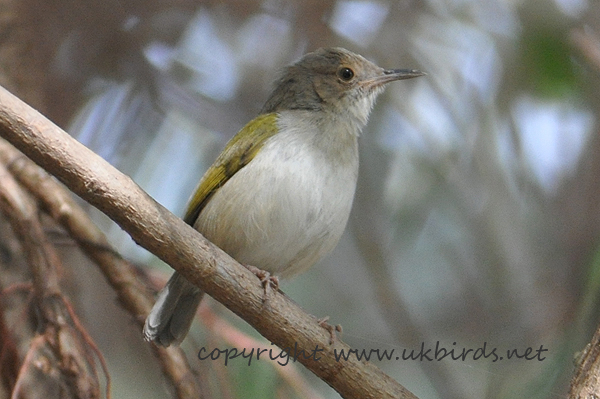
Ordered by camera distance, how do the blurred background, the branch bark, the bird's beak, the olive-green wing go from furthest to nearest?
the blurred background
the bird's beak
the olive-green wing
the branch bark

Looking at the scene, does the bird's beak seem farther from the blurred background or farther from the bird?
the blurred background

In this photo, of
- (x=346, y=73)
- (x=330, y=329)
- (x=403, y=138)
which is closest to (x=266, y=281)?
(x=330, y=329)

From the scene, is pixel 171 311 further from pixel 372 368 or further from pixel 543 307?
pixel 543 307

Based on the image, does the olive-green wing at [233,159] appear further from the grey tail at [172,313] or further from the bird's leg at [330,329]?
the bird's leg at [330,329]

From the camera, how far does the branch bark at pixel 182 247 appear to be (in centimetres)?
232

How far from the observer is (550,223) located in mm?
5199

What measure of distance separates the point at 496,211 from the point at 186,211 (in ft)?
8.55

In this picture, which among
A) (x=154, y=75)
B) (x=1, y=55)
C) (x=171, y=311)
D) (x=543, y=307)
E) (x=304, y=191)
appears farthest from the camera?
(x=154, y=75)

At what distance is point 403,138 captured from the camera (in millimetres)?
5551

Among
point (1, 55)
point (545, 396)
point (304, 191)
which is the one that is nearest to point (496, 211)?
point (545, 396)

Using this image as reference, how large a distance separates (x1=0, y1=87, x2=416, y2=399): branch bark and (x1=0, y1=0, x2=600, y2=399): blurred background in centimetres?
180

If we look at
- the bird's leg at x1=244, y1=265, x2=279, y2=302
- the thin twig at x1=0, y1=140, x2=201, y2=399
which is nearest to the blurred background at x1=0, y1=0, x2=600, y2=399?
the thin twig at x1=0, y1=140, x2=201, y2=399

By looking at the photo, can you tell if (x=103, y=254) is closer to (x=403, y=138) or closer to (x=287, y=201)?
(x=287, y=201)

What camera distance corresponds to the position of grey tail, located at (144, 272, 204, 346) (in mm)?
3375
